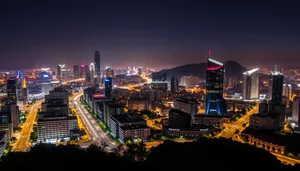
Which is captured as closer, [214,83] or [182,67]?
[214,83]

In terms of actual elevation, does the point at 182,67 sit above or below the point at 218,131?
above

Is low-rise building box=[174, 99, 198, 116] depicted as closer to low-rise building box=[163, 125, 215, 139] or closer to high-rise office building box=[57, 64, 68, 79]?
low-rise building box=[163, 125, 215, 139]

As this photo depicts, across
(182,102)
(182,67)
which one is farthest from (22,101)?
(182,67)

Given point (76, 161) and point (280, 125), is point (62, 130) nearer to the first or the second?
point (76, 161)

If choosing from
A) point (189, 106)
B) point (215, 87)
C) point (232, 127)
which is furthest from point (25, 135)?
point (215, 87)

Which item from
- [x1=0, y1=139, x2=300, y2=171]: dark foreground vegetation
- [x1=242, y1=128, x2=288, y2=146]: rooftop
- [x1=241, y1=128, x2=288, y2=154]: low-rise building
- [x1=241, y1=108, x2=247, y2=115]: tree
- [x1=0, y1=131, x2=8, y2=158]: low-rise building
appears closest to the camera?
[x1=0, y1=139, x2=300, y2=171]: dark foreground vegetation

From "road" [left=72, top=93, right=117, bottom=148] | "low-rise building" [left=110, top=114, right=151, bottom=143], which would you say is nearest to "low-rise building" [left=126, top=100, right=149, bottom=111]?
"road" [left=72, top=93, right=117, bottom=148]
